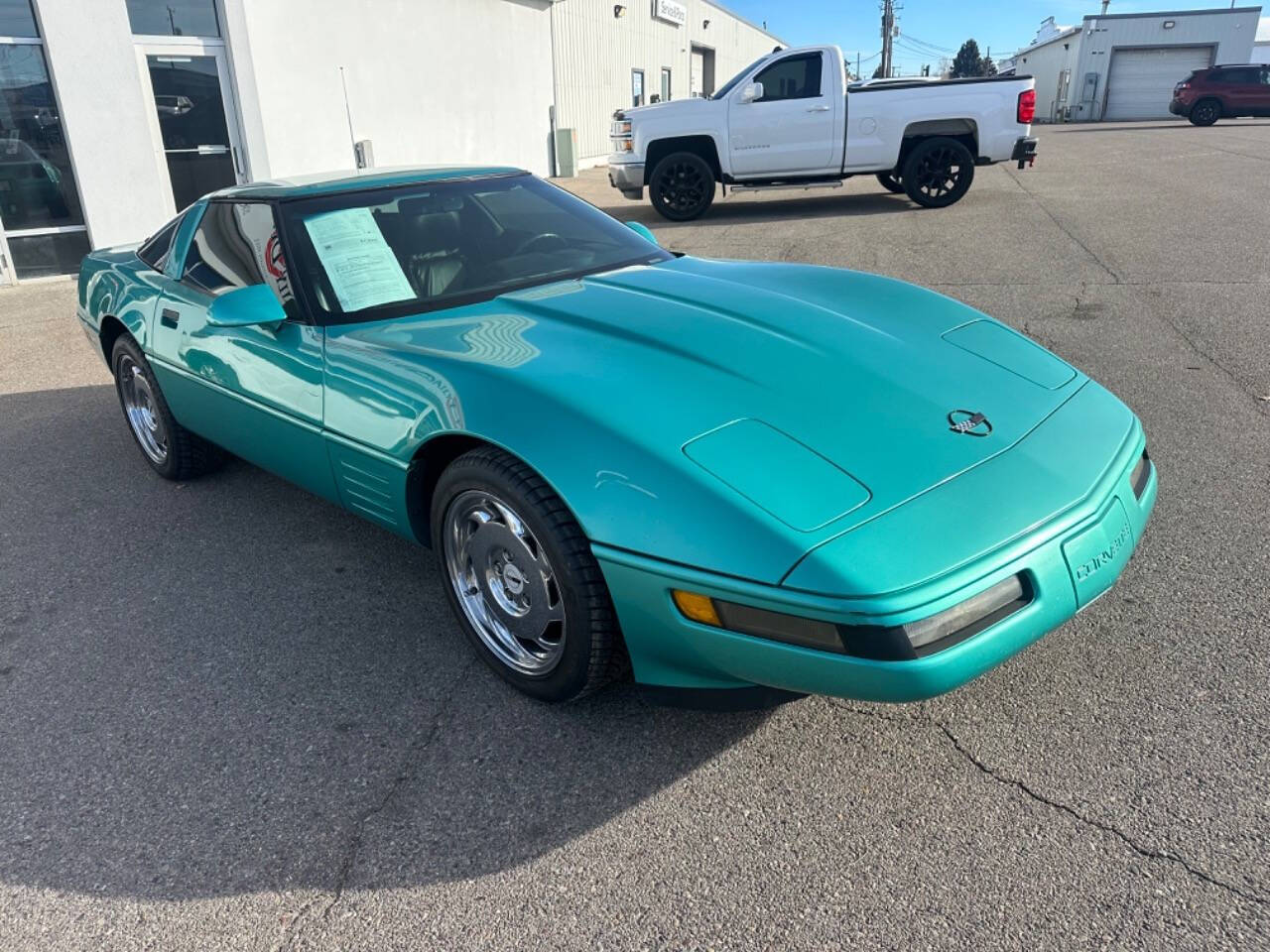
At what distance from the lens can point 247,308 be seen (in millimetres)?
2842

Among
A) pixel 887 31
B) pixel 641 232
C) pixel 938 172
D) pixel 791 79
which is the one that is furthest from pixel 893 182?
pixel 887 31

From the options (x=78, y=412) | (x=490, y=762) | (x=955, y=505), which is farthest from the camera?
(x=78, y=412)

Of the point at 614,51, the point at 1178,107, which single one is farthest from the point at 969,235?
the point at 1178,107

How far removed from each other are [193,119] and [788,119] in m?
7.09

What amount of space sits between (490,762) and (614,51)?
72.1ft

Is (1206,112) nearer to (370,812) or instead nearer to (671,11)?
(671,11)

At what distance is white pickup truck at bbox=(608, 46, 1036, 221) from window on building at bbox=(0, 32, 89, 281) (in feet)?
20.6

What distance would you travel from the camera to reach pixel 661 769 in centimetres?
223

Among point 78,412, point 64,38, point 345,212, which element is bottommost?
point 78,412

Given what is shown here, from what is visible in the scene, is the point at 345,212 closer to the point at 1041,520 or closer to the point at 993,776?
the point at 1041,520

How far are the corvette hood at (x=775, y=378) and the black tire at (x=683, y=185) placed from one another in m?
8.90

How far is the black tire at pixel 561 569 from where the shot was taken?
6.97 feet

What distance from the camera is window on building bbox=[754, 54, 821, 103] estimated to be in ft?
36.3

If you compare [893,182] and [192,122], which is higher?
[192,122]
